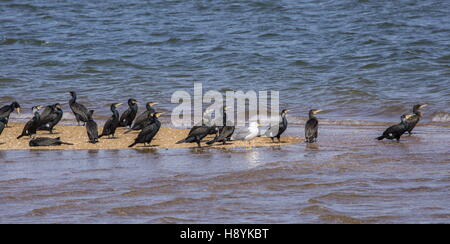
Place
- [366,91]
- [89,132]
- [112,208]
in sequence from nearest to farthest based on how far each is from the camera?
[112,208] → [89,132] → [366,91]

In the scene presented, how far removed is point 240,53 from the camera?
25.4 metres

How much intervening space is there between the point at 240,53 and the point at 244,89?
4.95 metres

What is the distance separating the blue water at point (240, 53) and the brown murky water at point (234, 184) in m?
5.65

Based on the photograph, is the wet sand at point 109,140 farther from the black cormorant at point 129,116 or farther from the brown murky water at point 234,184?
the brown murky water at point 234,184

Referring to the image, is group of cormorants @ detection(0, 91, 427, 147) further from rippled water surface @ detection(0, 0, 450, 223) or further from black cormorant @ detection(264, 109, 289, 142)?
rippled water surface @ detection(0, 0, 450, 223)

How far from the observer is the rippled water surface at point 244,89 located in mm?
8766

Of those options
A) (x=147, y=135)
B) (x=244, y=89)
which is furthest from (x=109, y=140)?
(x=244, y=89)

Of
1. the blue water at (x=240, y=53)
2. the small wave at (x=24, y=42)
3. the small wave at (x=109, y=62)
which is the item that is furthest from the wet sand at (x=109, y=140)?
the small wave at (x=24, y=42)

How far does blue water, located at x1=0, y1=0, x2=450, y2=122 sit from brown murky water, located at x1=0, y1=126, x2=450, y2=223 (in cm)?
565
